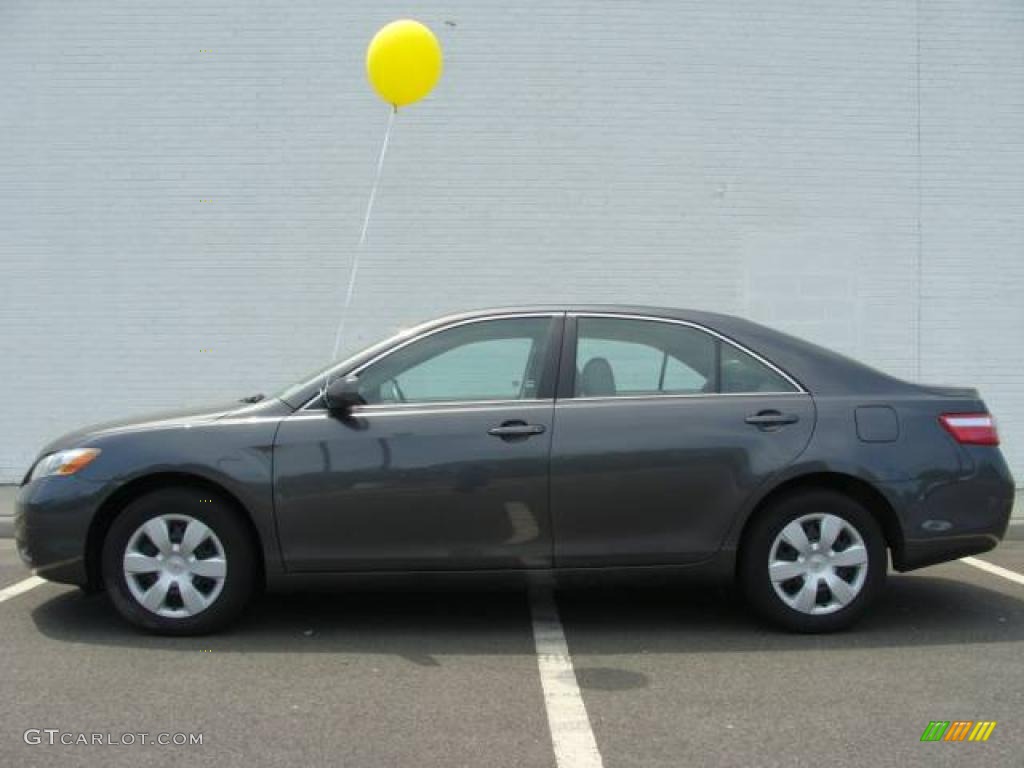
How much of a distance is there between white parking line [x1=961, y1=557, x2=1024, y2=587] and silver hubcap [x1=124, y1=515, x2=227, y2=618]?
4429mm

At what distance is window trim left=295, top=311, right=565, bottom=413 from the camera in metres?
4.75

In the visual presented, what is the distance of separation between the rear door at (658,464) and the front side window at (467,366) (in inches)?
8.7

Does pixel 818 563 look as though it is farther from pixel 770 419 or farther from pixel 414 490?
pixel 414 490

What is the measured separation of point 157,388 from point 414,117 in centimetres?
366

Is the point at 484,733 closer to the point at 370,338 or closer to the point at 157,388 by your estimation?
the point at 370,338

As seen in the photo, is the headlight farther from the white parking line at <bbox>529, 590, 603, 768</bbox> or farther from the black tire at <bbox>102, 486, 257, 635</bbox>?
the white parking line at <bbox>529, 590, 603, 768</bbox>

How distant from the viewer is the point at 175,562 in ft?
15.2

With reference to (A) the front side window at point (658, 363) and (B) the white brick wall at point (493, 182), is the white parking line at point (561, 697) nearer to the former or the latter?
(A) the front side window at point (658, 363)

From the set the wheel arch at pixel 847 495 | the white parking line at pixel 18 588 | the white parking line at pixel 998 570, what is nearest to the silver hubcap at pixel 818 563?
the wheel arch at pixel 847 495

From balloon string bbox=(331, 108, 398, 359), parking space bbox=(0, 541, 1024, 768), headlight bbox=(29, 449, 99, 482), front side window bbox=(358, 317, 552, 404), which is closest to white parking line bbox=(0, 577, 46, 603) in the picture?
parking space bbox=(0, 541, 1024, 768)

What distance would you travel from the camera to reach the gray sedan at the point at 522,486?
4609mm

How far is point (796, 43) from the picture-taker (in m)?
9.62

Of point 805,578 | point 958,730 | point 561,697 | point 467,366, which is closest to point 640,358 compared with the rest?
point 467,366

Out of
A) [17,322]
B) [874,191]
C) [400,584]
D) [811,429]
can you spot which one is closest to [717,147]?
[874,191]
